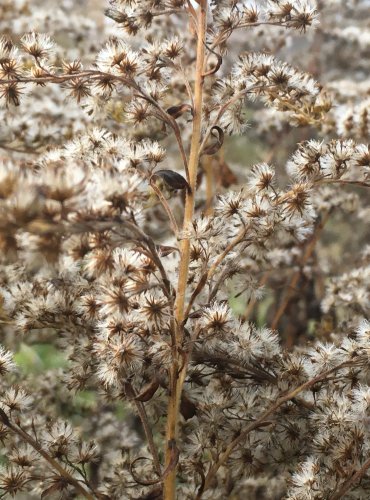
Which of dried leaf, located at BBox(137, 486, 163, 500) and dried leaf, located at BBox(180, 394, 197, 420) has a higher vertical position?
dried leaf, located at BBox(180, 394, 197, 420)

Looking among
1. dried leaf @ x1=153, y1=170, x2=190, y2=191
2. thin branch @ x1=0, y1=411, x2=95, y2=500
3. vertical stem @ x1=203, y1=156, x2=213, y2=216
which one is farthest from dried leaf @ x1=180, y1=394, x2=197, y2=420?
vertical stem @ x1=203, y1=156, x2=213, y2=216

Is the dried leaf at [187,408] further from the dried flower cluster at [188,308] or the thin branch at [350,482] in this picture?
the thin branch at [350,482]

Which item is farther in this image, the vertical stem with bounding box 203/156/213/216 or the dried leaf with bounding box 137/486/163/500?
the vertical stem with bounding box 203/156/213/216

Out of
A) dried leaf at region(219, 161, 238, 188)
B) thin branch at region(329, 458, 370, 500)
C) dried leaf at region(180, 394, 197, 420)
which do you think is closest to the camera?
thin branch at region(329, 458, 370, 500)

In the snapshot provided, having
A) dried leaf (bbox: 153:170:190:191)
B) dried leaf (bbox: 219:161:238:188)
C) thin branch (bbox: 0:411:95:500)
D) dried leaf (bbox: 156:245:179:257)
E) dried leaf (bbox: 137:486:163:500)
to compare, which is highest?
dried leaf (bbox: 219:161:238:188)

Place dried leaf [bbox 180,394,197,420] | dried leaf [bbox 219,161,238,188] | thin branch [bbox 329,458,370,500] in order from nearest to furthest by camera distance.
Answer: thin branch [bbox 329,458,370,500] → dried leaf [bbox 180,394,197,420] → dried leaf [bbox 219,161,238,188]

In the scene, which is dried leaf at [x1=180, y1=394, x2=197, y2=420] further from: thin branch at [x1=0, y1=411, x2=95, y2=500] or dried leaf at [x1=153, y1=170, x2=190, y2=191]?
dried leaf at [x1=153, y1=170, x2=190, y2=191]

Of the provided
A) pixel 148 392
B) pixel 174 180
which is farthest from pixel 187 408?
pixel 174 180

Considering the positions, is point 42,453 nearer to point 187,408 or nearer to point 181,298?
point 187,408

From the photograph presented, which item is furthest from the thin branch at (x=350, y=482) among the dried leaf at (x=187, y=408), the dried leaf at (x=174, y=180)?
the dried leaf at (x=174, y=180)
